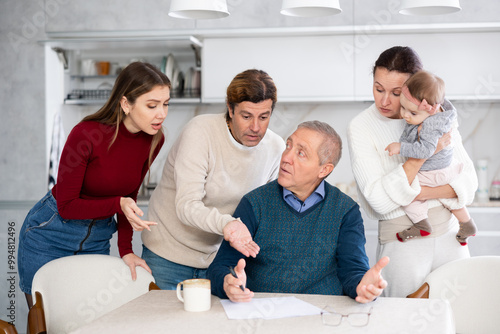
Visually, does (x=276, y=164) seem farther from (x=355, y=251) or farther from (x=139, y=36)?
(x=139, y=36)

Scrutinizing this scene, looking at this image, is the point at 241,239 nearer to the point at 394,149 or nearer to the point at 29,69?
the point at 394,149

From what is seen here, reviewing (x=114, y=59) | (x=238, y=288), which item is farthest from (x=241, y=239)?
(x=114, y=59)

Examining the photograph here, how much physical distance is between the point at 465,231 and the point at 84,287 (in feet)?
3.95

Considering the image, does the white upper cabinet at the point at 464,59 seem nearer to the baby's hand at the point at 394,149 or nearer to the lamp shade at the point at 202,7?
the lamp shade at the point at 202,7

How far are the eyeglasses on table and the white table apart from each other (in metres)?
0.01

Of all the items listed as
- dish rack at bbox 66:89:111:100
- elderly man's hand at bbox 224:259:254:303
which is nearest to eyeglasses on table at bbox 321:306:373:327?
elderly man's hand at bbox 224:259:254:303

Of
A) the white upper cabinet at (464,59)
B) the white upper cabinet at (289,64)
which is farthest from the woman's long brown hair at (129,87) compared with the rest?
the white upper cabinet at (464,59)

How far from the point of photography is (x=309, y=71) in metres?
3.59

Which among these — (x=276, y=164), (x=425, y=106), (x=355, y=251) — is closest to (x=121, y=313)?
(x=355, y=251)

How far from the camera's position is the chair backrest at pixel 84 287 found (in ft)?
5.77

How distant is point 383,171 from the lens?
185cm

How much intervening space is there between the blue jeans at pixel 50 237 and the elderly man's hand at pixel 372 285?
977 millimetres

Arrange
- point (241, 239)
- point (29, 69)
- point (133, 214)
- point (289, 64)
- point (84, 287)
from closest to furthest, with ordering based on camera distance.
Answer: point (241, 239)
point (133, 214)
point (84, 287)
point (289, 64)
point (29, 69)

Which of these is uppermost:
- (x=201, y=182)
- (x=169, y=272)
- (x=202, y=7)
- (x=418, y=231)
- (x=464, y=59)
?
(x=202, y=7)
